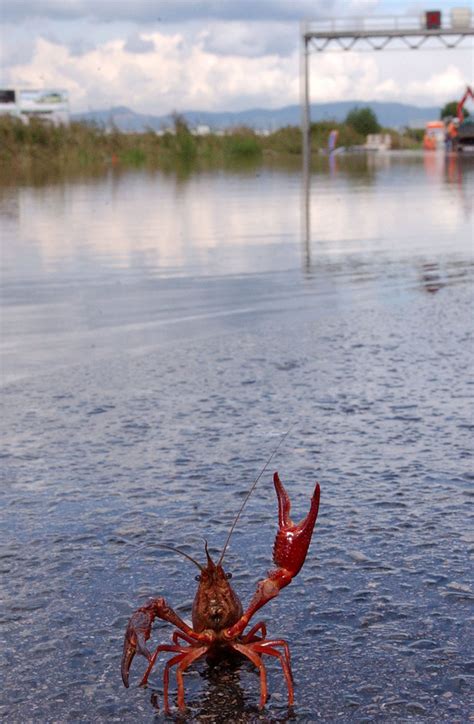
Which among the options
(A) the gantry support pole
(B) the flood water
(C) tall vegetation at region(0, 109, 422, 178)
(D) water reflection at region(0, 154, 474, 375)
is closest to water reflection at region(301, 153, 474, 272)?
(D) water reflection at region(0, 154, 474, 375)

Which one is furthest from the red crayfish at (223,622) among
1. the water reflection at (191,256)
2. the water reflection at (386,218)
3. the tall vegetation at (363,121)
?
the tall vegetation at (363,121)

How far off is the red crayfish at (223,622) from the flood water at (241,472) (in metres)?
0.08

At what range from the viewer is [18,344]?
7.62 m

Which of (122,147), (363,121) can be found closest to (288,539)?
(122,147)

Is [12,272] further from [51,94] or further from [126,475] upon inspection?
[51,94]

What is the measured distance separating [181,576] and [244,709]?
2.93 ft

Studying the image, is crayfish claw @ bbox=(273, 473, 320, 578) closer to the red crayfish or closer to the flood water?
the red crayfish

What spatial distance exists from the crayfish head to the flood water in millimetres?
157

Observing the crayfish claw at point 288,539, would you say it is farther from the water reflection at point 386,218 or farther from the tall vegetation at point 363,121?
the tall vegetation at point 363,121

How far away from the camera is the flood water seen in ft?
9.92

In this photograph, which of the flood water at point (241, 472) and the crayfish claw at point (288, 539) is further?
the flood water at point (241, 472)

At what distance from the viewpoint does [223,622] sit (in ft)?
9.76

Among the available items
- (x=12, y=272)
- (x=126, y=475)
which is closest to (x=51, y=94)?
(x=12, y=272)

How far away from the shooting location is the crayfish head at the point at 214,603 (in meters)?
2.97
